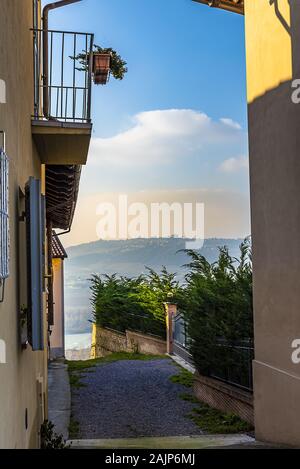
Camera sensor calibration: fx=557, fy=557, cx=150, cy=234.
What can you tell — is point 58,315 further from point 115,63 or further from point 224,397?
point 115,63

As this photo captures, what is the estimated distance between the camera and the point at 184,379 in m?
13.9

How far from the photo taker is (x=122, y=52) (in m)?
10.4

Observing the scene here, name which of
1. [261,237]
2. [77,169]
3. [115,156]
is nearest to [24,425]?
[261,237]

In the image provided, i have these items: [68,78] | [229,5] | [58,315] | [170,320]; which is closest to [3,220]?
[68,78]

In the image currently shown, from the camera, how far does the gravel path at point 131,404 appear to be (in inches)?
371

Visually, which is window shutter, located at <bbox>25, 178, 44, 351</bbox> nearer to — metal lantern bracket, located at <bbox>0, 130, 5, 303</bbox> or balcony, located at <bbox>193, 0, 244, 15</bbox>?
metal lantern bracket, located at <bbox>0, 130, 5, 303</bbox>

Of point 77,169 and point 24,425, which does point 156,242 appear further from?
point 24,425

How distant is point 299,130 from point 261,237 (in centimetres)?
178

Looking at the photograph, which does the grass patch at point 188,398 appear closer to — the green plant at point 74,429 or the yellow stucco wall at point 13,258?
the green plant at point 74,429

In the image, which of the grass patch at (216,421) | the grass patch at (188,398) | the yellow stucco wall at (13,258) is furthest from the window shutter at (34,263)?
the grass patch at (188,398)

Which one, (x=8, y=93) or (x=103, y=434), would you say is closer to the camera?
(x=8, y=93)

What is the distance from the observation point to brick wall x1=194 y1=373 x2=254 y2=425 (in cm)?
942

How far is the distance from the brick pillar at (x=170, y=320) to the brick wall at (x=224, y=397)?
21.1ft

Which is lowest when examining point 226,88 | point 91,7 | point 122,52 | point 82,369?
point 82,369
